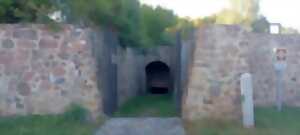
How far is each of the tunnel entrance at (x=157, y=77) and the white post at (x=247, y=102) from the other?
18081 millimetres

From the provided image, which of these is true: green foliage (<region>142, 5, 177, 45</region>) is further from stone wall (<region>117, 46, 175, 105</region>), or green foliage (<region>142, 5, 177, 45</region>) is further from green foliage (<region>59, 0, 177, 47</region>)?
green foliage (<region>59, 0, 177, 47</region>)

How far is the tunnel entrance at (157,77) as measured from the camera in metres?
29.9

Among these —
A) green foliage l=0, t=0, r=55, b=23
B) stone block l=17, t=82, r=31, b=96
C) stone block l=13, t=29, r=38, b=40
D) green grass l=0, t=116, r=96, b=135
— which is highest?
green foliage l=0, t=0, r=55, b=23

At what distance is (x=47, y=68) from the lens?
11.8m

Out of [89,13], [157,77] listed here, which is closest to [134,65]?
[157,77]

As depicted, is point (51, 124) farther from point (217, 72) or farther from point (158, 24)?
point (158, 24)

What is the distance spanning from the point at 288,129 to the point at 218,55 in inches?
82.6

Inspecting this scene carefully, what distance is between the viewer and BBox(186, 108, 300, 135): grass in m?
10.5

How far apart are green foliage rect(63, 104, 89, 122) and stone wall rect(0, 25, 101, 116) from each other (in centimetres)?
24

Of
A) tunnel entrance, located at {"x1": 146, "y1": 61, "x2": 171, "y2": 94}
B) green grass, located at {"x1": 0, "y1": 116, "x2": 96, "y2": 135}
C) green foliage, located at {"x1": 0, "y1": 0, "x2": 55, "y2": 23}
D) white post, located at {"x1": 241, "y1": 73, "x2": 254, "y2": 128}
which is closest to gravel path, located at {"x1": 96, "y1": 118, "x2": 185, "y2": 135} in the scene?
green grass, located at {"x1": 0, "y1": 116, "x2": 96, "y2": 135}

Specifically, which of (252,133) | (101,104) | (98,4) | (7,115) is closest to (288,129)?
(252,133)

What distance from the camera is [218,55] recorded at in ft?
38.8

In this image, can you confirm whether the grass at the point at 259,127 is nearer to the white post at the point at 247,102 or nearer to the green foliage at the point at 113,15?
the white post at the point at 247,102

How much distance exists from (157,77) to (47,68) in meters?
19.5
